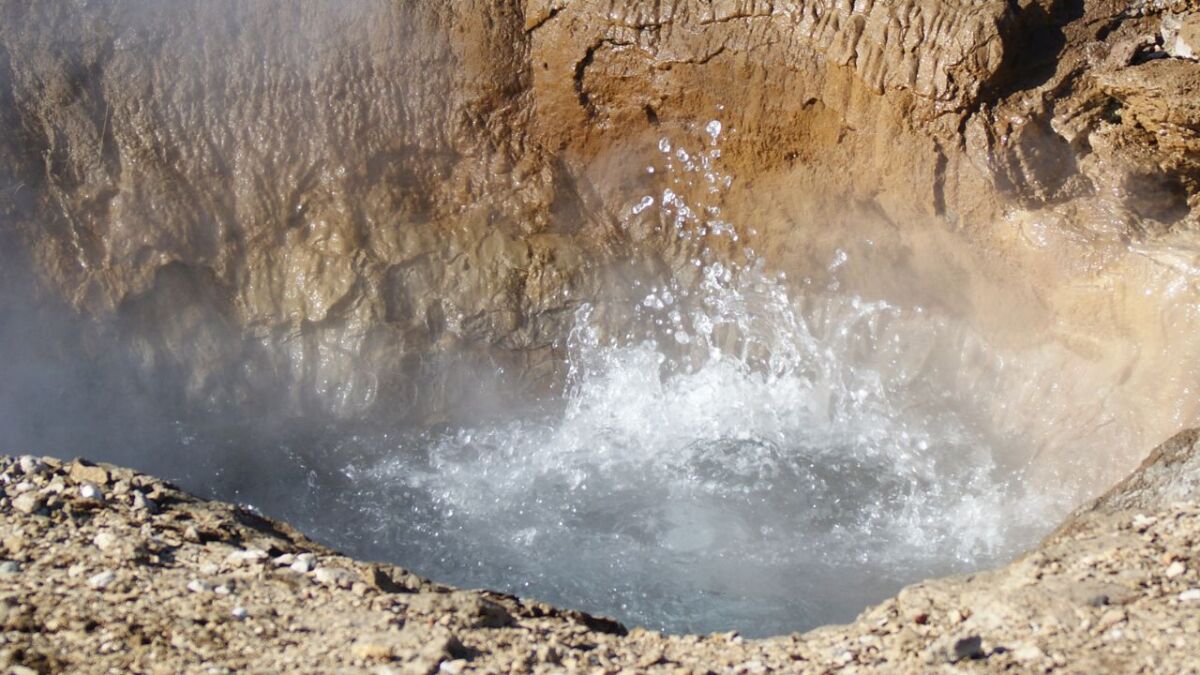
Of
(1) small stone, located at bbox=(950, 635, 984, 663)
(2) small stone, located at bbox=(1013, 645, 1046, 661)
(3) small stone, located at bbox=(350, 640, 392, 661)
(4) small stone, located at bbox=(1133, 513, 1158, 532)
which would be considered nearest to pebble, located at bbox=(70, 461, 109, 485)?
(3) small stone, located at bbox=(350, 640, 392, 661)

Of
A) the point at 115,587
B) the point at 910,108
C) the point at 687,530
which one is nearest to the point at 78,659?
the point at 115,587

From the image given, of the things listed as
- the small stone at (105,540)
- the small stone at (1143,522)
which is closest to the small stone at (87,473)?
the small stone at (105,540)

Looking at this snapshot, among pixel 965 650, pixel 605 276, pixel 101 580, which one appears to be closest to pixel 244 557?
pixel 101 580

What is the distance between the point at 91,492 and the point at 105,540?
0.36 m

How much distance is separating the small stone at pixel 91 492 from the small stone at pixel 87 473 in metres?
0.05

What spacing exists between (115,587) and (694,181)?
10.4 ft

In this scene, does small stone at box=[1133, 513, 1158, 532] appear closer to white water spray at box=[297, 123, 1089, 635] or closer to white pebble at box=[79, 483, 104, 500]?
white water spray at box=[297, 123, 1089, 635]

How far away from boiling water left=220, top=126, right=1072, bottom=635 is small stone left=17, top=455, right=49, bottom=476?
5.01ft

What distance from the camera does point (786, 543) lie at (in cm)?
495

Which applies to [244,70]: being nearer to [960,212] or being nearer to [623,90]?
[623,90]

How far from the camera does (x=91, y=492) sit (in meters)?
3.69

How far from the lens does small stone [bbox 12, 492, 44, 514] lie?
11.7ft

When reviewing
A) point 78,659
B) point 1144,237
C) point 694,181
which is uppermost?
point 694,181

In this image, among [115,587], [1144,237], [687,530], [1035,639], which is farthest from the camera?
[687,530]
